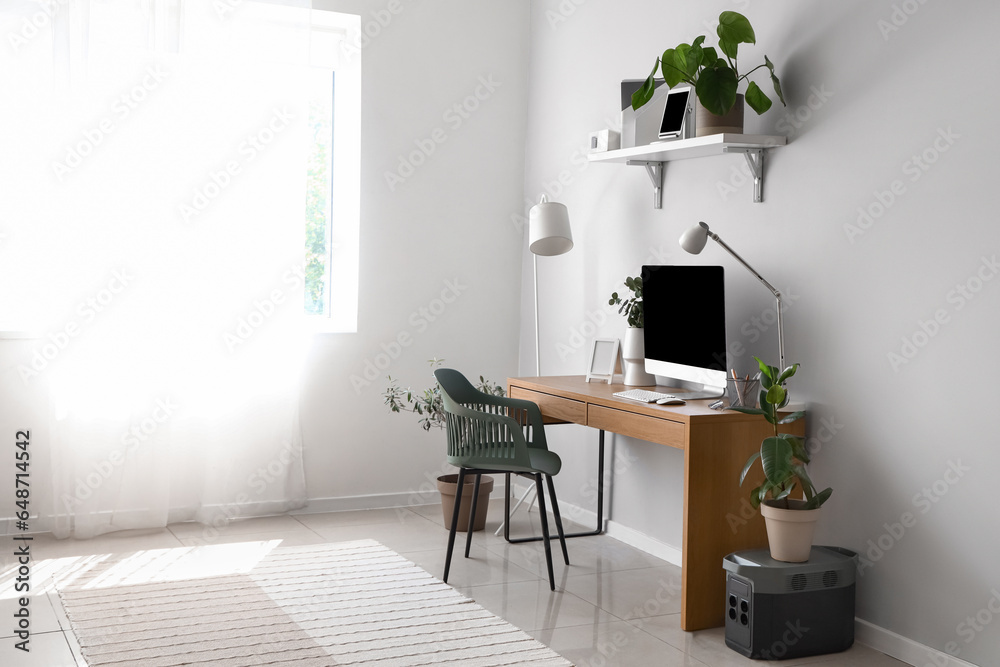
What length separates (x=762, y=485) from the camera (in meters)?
2.85

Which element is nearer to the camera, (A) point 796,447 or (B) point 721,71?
(A) point 796,447

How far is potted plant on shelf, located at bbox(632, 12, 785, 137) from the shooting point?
3166mm

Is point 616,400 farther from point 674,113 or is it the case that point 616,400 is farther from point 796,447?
point 674,113

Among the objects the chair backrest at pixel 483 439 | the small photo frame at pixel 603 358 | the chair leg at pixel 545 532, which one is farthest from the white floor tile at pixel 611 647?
the small photo frame at pixel 603 358

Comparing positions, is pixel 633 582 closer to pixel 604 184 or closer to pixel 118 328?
pixel 604 184

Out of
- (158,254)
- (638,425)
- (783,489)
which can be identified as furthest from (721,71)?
(158,254)

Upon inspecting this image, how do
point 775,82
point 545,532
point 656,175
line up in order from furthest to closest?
1. point 656,175
2. point 545,532
3. point 775,82

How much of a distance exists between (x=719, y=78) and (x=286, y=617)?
7.57ft

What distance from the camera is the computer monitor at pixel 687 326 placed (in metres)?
3.27

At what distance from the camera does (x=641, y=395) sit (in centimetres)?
343

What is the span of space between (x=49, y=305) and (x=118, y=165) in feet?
2.20

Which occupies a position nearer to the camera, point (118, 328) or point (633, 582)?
point (633, 582)

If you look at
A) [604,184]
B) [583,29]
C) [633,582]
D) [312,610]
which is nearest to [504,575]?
[633,582]

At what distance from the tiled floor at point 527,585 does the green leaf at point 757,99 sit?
175 centimetres
